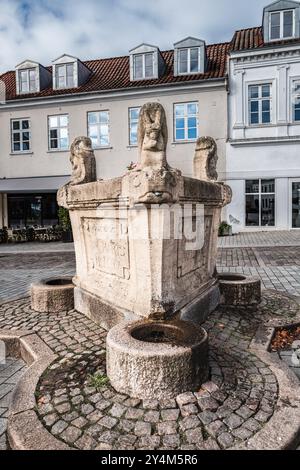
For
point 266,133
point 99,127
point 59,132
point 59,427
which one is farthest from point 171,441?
point 59,132

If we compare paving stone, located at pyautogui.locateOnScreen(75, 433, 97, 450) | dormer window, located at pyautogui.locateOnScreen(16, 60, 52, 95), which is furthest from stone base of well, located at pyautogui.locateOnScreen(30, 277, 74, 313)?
dormer window, located at pyautogui.locateOnScreen(16, 60, 52, 95)

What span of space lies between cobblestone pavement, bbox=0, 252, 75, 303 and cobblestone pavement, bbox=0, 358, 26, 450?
2637mm

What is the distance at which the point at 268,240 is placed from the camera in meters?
14.1

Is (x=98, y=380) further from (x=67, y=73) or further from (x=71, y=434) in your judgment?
(x=67, y=73)

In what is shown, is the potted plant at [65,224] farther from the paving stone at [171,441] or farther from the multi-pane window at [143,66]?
the paving stone at [171,441]

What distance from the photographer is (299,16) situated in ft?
53.7

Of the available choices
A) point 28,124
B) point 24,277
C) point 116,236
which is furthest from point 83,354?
point 28,124

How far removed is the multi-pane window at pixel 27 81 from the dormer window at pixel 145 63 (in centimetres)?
586

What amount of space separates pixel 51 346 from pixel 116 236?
1340mm

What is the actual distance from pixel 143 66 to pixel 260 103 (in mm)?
6595

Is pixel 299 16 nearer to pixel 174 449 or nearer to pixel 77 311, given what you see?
pixel 77 311

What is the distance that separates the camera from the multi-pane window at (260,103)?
54.6 feet
